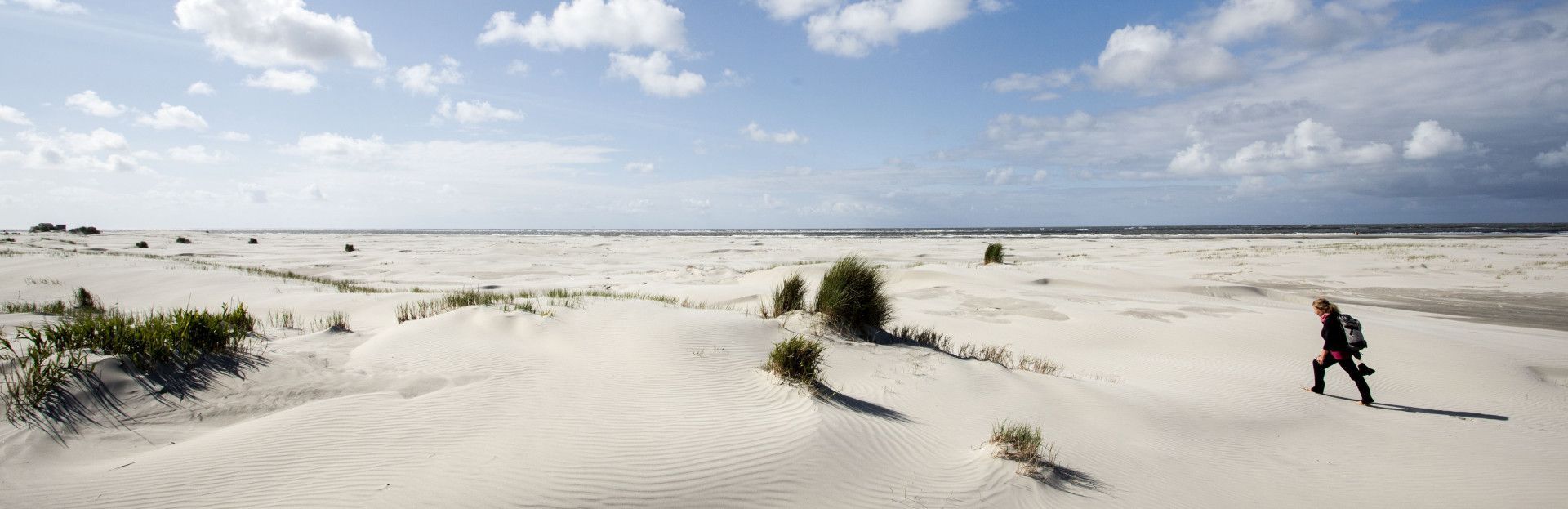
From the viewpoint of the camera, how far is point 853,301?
8.12 metres

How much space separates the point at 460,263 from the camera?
24.8 meters

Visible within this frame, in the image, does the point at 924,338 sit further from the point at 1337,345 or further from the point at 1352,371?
the point at 1352,371

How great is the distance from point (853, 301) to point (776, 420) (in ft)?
12.0

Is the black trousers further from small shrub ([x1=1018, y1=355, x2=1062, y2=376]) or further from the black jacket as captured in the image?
small shrub ([x1=1018, y1=355, x2=1062, y2=376])

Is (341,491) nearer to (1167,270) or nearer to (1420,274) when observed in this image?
(1167,270)

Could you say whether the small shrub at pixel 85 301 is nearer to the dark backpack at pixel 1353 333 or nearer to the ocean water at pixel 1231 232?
the dark backpack at pixel 1353 333

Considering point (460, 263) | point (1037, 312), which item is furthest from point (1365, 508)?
point (460, 263)

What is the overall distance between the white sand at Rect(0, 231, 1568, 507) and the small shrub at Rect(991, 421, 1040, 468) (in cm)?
11

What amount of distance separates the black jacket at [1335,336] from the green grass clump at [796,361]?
589 cm

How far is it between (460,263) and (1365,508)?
88.0 feet

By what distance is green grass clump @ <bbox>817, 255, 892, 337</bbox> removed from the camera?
805 cm

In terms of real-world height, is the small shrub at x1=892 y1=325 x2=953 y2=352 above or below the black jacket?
below

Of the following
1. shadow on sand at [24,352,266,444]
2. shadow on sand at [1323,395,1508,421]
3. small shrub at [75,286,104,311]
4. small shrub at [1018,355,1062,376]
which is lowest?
shadow on sand at [1323,395,1508,421]

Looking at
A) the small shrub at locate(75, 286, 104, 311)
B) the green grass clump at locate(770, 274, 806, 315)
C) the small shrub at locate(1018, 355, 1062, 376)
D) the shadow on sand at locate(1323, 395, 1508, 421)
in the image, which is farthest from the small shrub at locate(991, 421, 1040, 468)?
the small shrub at locate(75, 286, 104, 311)
